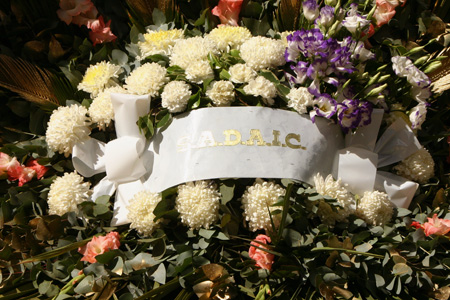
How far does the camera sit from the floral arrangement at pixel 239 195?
3.45 ft

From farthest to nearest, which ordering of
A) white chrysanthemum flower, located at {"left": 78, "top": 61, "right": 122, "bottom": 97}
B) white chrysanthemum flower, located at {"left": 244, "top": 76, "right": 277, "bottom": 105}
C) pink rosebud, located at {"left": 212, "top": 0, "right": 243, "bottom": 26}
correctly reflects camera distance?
pink rosebud, located at {"left": 212, "top": 0, "right": 243, "bottom": 26} → white chrysanthemum flower, located at {"left": 78, "top": 61, "right": 122, "bottom": 97} → white chrysanthemum flower, located at {"left": 244, "top": 76, "right": 277, "bottom": 105}

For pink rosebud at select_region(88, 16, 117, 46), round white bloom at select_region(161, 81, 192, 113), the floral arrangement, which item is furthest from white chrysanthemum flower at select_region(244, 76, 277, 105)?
pink rosebud at select_region(88, 16, 117, 46)

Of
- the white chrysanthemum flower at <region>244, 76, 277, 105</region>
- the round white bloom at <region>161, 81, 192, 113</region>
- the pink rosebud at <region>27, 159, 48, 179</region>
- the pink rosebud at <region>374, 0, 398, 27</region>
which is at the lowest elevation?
the pink rosebud at <region>27, 159, 48, 179</region>

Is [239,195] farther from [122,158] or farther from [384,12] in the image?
[384,12]

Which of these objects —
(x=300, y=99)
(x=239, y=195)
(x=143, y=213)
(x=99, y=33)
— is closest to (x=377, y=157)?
(x=300, y=99)

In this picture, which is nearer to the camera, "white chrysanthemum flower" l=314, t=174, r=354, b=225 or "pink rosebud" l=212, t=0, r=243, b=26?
"white chrysanthemum flower" l=314, t=174, r=354, b=225

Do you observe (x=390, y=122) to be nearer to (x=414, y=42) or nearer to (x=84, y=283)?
(x=414, y=42)

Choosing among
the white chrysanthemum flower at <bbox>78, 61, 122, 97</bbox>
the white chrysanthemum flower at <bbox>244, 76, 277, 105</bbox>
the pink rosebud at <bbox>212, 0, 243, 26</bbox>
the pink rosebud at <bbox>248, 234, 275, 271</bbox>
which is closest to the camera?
the pink rosebud at <bbox>248, 234, 275, 271</bbox>

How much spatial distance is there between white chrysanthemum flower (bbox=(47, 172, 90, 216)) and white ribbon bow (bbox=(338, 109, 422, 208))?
1.96 feet

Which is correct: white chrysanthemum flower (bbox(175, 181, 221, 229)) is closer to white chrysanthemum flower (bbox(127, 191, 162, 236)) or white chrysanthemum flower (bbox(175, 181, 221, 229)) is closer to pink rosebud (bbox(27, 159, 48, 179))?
white chrysanthemum flower (bbox(127, 191, 162, 236))

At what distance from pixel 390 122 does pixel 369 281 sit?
40 cm

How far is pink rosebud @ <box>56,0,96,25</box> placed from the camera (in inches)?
55.4

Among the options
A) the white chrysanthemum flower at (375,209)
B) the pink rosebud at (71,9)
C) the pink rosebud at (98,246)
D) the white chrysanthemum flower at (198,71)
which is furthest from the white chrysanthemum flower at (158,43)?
the white chrysanthemum flower at (375,209)

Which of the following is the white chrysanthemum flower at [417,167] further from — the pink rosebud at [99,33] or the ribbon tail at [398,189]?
the pink rosebud at [99,33]
